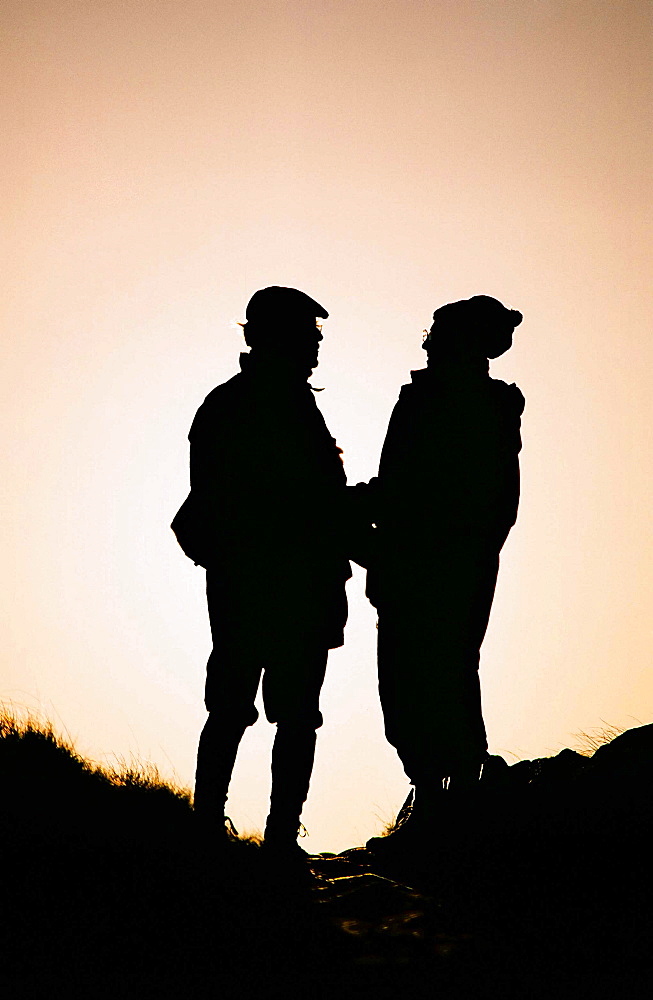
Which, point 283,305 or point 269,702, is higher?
point 283,305

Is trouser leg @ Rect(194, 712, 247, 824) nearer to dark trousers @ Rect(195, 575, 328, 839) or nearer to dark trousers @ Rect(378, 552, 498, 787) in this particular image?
dark trousers @ Rect(195, 575, 328, 839)

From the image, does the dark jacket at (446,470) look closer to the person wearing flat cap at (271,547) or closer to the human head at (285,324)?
the person wearing flat cap at (271,547)

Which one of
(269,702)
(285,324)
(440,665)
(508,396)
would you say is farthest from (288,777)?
(508,396)

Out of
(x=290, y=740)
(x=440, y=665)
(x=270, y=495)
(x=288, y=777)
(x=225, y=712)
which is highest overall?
(x=270, y=495)

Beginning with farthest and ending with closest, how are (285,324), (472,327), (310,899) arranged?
(472,327) < (285,324) < (310,899)

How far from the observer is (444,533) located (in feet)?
21.8

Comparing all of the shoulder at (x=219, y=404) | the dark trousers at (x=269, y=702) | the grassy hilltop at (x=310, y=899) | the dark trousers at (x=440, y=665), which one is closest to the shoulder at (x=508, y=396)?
the dark trousers at (x=440, y=665)

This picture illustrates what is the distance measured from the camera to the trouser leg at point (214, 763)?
5.72 meters

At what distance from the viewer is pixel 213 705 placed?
5746 millimetres

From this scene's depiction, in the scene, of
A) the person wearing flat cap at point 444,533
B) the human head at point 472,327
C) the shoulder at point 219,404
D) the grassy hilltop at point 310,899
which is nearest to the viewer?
the grassy hilltop at point 310,899

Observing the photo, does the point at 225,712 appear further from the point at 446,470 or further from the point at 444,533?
the point at 446,470

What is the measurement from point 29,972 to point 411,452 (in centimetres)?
365

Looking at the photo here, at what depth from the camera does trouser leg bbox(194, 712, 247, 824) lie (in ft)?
18.8

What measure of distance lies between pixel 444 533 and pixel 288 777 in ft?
5.85
